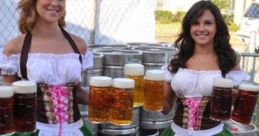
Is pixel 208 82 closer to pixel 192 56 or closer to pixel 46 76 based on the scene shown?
pixel 192 56

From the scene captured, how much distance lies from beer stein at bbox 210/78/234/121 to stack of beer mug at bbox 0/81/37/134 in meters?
0.83

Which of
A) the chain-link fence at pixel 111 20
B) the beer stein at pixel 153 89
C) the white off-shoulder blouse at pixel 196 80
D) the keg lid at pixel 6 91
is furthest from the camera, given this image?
the chain-link fence at pixel 111 20

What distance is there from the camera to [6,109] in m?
1.81

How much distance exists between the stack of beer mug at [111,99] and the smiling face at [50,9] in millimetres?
362

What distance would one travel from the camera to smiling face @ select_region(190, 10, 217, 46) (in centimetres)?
252

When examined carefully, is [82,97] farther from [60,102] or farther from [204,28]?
[204,28]

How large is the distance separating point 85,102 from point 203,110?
62 cm

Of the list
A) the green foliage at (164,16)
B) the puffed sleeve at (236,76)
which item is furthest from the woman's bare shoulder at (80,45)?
the green foliage at (164,16)

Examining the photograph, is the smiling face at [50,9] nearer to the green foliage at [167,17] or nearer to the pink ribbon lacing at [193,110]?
the pink ribbon lacing at [193,110]

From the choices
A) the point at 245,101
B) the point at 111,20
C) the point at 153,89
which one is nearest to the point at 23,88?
the point at 153,89

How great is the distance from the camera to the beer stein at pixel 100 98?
213 cm

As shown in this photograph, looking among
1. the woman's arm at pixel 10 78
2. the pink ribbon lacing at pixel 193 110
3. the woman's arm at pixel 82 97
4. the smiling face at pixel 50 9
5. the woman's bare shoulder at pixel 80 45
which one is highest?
the smiling face at pixel 50 9

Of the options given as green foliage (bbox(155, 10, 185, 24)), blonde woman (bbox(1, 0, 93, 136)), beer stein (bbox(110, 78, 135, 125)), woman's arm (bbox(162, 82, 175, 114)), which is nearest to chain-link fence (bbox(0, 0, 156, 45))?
woman's arm (bbox(162, 82, 175, 114))

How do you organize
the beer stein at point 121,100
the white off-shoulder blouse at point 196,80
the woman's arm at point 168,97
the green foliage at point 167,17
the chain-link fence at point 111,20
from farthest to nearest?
the green foliage at point 167,17 → the chain-link fence at point 111,20 → the woman's arm at point 168,97 → the white off-shoulder blouse at point 196,80 → the beer stein at point 121,100
